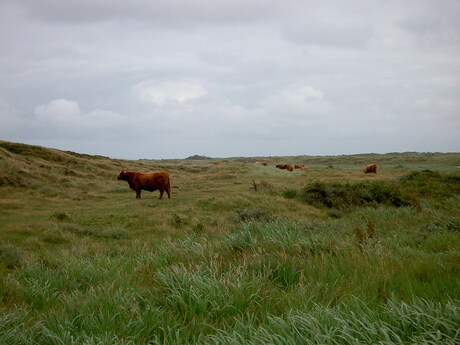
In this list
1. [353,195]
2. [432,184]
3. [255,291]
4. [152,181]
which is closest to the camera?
[255,291]

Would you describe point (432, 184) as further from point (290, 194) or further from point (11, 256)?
point (11, 256)

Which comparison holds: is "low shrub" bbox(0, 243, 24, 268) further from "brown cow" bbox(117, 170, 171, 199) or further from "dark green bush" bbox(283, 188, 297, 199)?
"brown cow" bbox(117, 170, 171, 199)

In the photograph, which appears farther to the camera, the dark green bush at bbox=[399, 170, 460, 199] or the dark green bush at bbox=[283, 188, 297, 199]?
the dark green bush at bbox=[283, 188, 297, 199]

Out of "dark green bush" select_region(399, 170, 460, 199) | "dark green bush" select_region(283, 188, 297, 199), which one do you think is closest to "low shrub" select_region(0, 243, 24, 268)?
"dark green bush" select_region(283, 188, 297, 199)

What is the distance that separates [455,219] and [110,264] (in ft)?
23.2

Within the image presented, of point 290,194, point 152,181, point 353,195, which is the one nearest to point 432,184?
point 353,195

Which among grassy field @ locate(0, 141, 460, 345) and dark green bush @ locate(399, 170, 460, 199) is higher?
dark green bush @ locate(399, 170, 460, 199)

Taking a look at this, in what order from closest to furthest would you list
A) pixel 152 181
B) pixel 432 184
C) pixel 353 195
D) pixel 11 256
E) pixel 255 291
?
pixel 255 291 < pixel 11 256 < pixel 353 195 < pixel 432 184 < pixel 152 181

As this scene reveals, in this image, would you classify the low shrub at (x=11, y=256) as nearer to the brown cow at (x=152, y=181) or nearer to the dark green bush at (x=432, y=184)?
the brown cow at (x=152, y=181)

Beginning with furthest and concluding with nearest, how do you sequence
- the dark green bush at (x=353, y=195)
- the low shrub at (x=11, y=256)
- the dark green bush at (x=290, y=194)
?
the dark green bush at (x=290, y=194), the dark green bush at (x=353, y=195), the low shrub at (x=11, y=256)

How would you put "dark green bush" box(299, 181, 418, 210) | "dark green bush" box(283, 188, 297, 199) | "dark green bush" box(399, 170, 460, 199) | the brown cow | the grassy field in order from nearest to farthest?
the grassy field < "dark green bush" box(299, 181, 418, 210) < "dark green bush" box(399, 170, 460, 199) < "dark green bush" box(283, 188, 297, 199) < the brown cow

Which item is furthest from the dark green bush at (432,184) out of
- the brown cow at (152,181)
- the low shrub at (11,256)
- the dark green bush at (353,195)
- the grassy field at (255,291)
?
the low shrub at (11,256)

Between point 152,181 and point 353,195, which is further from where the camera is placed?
point 152,181

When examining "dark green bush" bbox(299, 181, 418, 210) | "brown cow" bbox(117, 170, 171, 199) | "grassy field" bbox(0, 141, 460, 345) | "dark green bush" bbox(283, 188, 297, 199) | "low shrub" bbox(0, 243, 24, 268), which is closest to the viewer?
"grassy field" bbox(0, 141, 460, 345)
